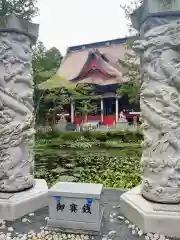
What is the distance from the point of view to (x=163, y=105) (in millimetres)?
3619

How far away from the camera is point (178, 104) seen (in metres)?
3.60

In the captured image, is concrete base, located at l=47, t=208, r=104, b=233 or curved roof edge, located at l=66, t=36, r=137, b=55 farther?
curved roof edge, located at l=66, t=36, r=137, b=55

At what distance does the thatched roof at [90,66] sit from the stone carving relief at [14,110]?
36.7 ft

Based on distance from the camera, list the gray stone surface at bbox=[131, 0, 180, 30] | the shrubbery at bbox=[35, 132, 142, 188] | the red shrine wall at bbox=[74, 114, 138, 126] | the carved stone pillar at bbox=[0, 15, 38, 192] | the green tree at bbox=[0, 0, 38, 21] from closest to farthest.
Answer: the gray stone surface at bbox=[131, 0, 180, 30]
the carved stone pillar at bbox=[0, 15, 38, 192]
the shrubbery at bbox=[35, 132, 142, 188]
the green tree at bbox=[0, 0, 38, 21]
the red shrine wall at bbox=[74, 114, 138, 126]

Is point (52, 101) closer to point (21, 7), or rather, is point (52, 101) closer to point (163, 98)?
point (21, 7)

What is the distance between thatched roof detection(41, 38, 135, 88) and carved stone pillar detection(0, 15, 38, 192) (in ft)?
36.6

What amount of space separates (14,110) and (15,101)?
5.7 inches

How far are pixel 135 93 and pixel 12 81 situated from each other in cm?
988

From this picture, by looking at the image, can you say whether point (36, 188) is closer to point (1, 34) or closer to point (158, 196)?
point (158, 196)

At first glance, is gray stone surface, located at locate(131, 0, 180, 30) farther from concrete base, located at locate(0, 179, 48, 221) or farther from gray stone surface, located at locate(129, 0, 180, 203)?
concrete base, located at locate(0, 179, 48, 221)

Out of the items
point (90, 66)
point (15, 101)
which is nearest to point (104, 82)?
point (90, 66)

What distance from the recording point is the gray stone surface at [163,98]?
3549 mm

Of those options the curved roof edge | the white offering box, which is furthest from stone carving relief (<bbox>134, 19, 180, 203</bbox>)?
the curved roof edge

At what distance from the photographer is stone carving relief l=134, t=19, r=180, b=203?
356 centimetres
